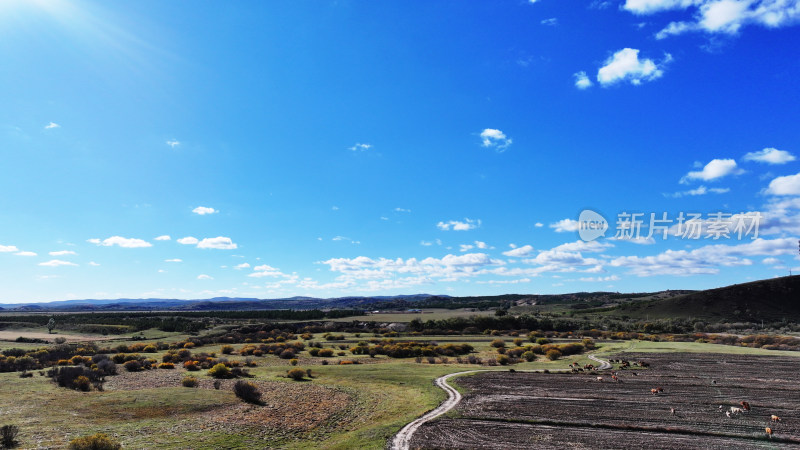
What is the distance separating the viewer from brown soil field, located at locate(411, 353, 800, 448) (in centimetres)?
1766

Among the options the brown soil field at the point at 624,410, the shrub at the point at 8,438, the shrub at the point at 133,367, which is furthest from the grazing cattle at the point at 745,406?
the shrub at the point at 133,367

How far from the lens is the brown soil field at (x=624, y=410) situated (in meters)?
17.7

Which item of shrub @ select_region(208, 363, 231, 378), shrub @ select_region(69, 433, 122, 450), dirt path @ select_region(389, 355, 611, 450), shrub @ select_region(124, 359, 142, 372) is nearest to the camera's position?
shrub @ select_region(69, 433, 122, 450)

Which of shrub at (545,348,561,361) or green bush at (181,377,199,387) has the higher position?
green bush at (181,377,199,387)

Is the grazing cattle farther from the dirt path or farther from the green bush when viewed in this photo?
the green bush

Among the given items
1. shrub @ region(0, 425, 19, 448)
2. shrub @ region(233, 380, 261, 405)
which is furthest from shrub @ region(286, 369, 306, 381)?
shrub @ region(0, 425, 19, 448)

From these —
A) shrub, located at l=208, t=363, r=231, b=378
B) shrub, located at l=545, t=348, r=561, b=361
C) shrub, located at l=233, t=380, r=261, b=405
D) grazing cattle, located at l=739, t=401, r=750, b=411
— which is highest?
grazing cattle, located at l=739, t=401, r=750, b=411

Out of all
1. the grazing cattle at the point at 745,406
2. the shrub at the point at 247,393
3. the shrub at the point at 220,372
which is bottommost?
the shrub at the point at 220,372

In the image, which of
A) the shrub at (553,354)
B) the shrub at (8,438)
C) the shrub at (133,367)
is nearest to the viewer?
the shrub at (8,438)

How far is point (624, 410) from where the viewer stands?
22391 mm

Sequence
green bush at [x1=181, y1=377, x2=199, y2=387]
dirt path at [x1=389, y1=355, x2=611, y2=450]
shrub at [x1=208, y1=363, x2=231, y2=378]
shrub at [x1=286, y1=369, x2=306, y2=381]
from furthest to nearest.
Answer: shrub at [x1=208, y1=363, x2=231, y2=378] < shrub at [x1=286, y1=369, x2=306, y2=381] < green bush at [x1=181, y1=377, x2=199, y2=387] < dirt path at [x1=389, y1=355, x2=611, y2=450]

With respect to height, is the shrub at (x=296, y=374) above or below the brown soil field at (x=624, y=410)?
below

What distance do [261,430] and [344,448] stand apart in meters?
5.48

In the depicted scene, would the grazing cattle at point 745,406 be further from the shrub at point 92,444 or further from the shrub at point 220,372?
the shrub at point 220,372
